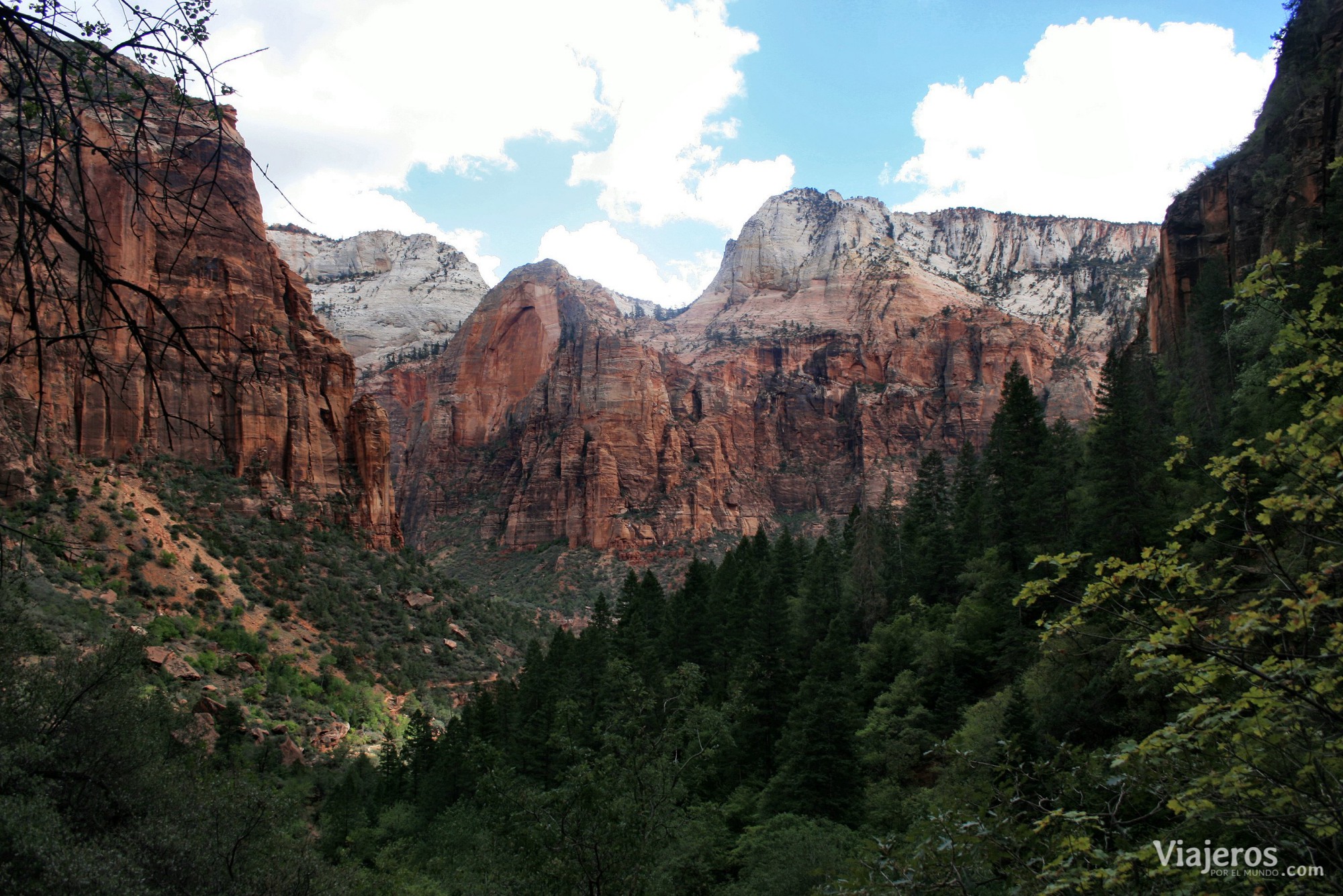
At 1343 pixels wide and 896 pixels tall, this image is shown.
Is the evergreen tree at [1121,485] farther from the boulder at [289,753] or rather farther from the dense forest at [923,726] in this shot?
the boulder at [289,753]

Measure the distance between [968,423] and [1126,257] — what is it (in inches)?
2299

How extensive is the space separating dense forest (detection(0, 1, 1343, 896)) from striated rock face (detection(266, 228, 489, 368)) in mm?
112600

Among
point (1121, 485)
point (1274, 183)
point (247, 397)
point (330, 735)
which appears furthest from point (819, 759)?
point (1274, 183)

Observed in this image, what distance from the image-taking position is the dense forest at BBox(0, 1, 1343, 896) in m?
5.57

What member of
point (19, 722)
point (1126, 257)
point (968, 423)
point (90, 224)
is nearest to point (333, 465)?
point (19, 722)

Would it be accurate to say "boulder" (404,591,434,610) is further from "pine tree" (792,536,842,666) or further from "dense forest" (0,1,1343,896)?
"pine tree" (792,536,842,666)

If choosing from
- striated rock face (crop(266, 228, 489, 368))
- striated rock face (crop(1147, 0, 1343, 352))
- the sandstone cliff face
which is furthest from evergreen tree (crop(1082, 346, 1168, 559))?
striated rock face (crop(266, 228, 489, 368))

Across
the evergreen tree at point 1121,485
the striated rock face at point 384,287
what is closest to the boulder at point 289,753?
the evergreen tree at point 1121,485

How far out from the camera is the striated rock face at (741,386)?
109 m

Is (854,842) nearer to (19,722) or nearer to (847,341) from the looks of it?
(19,722)

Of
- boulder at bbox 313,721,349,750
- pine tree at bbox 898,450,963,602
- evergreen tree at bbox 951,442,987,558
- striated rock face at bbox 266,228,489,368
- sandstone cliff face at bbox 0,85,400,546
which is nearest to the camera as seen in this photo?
pine tree at bbox 898,450,963,602

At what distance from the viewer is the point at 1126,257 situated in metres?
144

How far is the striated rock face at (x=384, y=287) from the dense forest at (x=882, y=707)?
113 meters

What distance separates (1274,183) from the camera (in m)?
32.7
